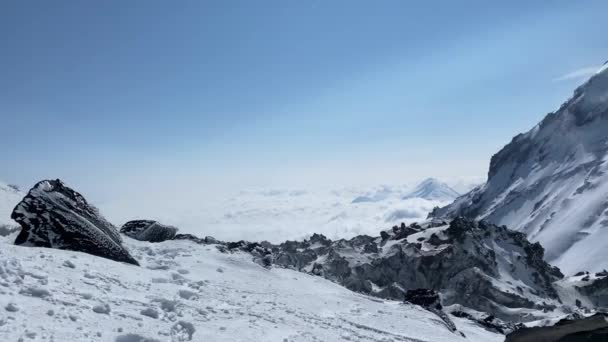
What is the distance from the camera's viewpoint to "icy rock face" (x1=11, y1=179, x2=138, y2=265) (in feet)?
84.5

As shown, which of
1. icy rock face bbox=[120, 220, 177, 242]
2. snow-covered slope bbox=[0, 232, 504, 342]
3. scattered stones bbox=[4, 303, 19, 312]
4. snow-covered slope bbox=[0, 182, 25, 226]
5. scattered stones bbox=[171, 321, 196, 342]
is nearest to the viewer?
scattered stones bbox=[4, 303, 19, 312]

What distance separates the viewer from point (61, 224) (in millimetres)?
26406

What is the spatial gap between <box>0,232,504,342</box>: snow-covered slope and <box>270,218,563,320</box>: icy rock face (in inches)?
2794

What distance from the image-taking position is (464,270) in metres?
110

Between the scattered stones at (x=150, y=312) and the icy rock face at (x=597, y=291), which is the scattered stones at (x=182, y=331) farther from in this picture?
the icy rock face at (x=597, y=291)

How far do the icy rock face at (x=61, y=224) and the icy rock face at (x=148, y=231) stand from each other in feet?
33.0

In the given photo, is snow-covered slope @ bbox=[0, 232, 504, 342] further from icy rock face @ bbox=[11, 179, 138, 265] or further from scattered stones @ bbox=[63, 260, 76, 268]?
icy rock face @ bbox=[11, 179, 138, 265]

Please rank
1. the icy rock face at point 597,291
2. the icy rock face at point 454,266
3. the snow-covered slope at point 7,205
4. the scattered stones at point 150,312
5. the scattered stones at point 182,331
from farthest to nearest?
the icy rock face at point 597,291
the icy rock face at point 454,266
the snow-covered slope at point 7,205
the scattered stones at point 150,312
the scattered stones at point 182,331

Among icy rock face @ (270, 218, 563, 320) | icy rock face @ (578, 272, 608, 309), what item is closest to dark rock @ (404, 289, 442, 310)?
icy rock face @ (270, 218, 563, 320)

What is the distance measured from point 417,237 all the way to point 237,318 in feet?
387

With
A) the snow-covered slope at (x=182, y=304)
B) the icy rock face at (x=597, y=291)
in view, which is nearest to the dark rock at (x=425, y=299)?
the snow-covered slope at (x=182, y=304)

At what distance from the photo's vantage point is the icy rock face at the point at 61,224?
25750mm

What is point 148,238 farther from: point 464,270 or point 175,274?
point 464,270

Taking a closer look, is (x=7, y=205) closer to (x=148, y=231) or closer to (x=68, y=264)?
(x=148, y=231)
